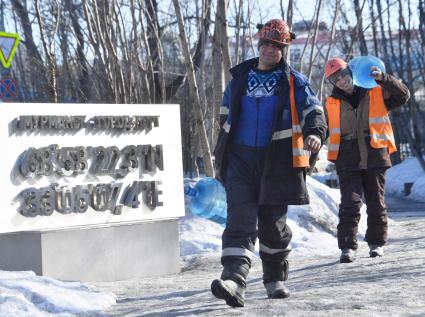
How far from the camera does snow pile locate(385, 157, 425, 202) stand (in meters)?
28.1

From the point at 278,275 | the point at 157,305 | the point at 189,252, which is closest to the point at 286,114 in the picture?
the point at 278,275

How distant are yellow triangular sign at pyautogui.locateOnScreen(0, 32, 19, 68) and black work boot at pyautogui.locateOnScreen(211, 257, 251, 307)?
27.1 ft

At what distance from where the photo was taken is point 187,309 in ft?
20.3

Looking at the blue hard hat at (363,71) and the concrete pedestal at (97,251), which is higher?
the blue hard hat at (363,71)

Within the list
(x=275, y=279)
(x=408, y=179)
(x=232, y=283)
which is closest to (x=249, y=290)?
(x=275, y=279)

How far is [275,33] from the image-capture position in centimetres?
638

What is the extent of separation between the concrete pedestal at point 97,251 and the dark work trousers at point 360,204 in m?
1.71

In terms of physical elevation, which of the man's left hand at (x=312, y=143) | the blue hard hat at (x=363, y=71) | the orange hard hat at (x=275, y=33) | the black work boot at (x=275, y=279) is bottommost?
the black work boot at (x=275, y=279)

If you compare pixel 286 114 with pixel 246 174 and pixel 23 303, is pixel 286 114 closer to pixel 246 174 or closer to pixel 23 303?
pixel 246 174

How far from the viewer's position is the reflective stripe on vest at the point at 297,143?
6230 mm

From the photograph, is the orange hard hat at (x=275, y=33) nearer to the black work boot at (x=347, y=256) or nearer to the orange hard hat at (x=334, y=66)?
the orange hard hat at (x=334, y=66)

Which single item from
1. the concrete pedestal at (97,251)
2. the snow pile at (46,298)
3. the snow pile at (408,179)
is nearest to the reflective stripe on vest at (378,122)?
the concrete pedestal at (97,251)

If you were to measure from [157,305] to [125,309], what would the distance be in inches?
8.7

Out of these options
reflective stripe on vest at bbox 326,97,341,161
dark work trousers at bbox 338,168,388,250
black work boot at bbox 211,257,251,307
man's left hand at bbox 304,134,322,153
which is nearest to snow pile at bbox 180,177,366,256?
dark work trousers at bbox 338,168,388,250
